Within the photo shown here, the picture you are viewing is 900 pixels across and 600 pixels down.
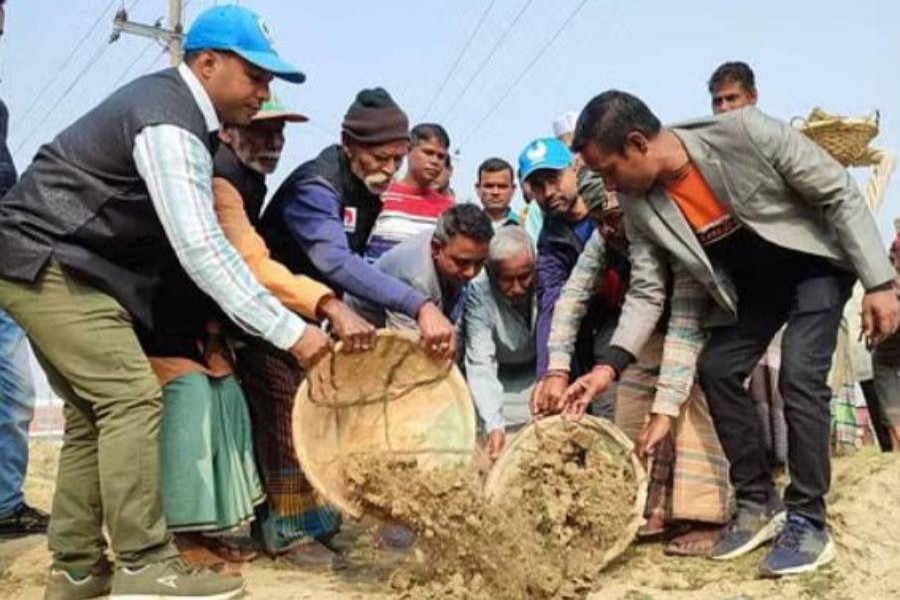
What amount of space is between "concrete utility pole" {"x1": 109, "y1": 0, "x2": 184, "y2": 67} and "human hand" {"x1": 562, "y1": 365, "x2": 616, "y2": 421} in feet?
40.1

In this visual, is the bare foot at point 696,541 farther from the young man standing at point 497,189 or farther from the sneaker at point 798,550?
the young man standing at point 497,189

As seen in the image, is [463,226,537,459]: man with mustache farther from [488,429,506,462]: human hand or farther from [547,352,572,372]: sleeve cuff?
[547,352,572,372]: sleeve cuff

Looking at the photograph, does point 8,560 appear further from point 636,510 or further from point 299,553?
point 636,510

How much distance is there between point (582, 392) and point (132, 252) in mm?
1674

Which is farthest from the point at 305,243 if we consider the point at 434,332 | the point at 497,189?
the point at 497,189

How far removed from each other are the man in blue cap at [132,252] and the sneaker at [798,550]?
1662 mm

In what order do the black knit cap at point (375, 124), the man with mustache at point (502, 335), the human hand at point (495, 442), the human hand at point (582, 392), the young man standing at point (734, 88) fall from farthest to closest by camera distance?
the young man standing at point (734, 88)
the man with mustache at point (502, 335)
the human hand at point (495, 442)
the black knit cap at point (375, 124)
the human hand at point (582, 392)

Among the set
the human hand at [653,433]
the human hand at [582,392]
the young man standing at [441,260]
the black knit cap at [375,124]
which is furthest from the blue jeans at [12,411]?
the human hand at [653,433]

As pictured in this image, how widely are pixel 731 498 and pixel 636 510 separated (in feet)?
1.77

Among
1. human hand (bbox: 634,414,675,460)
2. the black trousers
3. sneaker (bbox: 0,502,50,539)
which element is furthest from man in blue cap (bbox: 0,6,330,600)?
sneaker (bbox: 0,502,50,539)

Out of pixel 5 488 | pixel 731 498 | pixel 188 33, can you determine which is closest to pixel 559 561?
pixel 731 498

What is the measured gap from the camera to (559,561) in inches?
137

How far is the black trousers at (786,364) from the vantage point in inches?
142

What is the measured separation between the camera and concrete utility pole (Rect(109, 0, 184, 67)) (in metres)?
15.4
